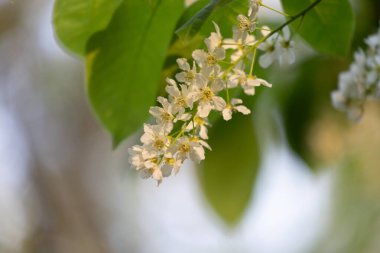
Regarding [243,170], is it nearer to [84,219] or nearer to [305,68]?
[305,68]

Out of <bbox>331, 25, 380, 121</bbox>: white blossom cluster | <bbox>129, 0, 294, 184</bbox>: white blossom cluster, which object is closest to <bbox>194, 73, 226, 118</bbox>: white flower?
<bbox>129, 0, 294, 184</bbox>: white blossom cluster

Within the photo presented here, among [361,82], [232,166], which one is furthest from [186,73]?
[232,166]

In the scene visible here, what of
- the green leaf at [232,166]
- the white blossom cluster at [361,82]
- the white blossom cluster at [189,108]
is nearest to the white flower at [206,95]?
the white blossom cluster at [189,108]

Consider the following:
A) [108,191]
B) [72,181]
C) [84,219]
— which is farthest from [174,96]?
[108,191]

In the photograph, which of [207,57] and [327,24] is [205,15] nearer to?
[207,57]

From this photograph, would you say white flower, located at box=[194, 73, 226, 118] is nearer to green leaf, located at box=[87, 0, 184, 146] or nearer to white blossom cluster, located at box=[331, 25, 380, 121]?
green leaf, located at box=[87, 0, 184, 146]
